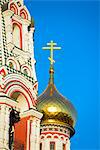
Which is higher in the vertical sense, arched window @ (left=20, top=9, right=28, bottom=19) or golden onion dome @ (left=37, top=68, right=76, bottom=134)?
arched window @ (left=20, top=9, right=28, bottom=19)

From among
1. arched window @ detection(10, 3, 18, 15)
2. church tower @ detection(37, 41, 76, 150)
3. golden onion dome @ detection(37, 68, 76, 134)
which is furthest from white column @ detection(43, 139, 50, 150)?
arched window @ detection(10, 3, 18, 15)

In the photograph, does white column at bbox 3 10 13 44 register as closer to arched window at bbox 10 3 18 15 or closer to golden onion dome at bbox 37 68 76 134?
arched window at bbox 10 3 18 15

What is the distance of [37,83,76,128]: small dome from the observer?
20594mm

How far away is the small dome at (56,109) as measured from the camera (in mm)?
20594

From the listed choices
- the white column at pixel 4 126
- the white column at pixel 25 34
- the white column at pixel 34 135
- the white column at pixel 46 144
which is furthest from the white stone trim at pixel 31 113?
the white column at pixel 46 144

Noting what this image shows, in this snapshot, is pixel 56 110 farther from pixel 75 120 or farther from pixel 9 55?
pixel 9 55

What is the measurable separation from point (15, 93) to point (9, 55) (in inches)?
43.8

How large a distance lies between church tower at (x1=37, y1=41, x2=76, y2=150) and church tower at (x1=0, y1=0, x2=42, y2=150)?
292 centimetres

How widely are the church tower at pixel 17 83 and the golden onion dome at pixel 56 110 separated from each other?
9.64 ft

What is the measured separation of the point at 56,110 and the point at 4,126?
4.74m

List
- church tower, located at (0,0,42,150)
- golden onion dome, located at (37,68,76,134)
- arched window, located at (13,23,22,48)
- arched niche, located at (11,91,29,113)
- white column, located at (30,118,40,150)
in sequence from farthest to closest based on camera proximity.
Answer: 1. golden onion dome, located at (37,68,76,134)
2. arched window, located at (13,23,22,48)
3. arched niche, located at (11,91,29,113)
4. white column, located at (30,118,40,150)
5. church tower, located at (0,0,42,150)

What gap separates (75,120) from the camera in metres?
21.3

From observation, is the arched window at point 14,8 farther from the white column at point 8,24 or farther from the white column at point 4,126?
the white column at point 4,126

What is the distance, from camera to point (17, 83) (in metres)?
17.3
